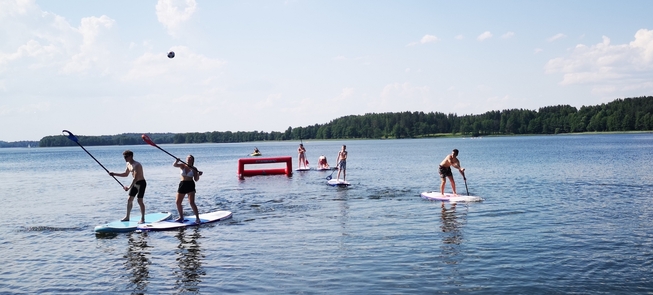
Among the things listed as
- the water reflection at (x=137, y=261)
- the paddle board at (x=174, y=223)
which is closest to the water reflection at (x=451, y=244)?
the water reflection at (x=137, y=261)

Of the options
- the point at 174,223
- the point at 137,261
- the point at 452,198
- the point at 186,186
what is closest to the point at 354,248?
the point at 137,261

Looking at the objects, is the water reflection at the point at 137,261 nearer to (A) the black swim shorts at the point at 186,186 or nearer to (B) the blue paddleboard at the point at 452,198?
(A) the black swim shorts at the point at 186,186

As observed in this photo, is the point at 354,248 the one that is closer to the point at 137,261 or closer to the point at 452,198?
the point at 137,261

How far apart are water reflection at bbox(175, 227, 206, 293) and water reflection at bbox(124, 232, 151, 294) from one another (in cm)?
63

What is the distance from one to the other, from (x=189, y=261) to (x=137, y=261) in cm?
120

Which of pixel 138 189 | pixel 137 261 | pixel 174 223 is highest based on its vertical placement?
pixel 138 189

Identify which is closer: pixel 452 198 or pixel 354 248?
pixel 354 248

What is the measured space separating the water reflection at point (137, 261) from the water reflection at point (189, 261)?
63cm

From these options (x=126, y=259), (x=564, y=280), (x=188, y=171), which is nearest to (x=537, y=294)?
(x=564, y=280)

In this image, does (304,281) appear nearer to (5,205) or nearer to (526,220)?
(526,220)

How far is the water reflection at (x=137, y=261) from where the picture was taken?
33.1 ft

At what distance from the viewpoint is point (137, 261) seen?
1190 centimetres

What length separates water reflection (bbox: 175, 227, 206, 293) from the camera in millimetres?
9977

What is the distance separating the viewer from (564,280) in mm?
9656
